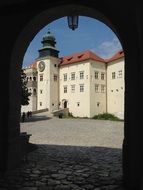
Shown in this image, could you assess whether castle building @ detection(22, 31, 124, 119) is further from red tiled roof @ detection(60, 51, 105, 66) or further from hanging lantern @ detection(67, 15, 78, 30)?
hanging lantern @ detection(67, 15, 78, 30)

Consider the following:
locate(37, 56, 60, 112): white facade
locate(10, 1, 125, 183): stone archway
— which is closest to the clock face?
locate(37, 56, 60, 112): white facade

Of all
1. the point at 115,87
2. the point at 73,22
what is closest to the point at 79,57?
the point at 115,87

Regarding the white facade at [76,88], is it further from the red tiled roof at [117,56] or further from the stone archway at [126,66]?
the stone archway at [126,66]

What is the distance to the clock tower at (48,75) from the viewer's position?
62.4 meters

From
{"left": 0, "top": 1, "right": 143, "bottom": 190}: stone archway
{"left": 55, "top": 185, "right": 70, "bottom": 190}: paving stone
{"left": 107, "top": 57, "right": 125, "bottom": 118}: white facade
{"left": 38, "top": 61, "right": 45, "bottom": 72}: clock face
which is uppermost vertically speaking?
{"left": 38, "top": 61, "right": 45, "bottom": 72}: clock face

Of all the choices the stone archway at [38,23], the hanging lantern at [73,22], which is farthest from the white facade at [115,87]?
the hanging lantern at [73,22]

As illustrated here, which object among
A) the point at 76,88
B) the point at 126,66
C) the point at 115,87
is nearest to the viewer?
the point at 126,66

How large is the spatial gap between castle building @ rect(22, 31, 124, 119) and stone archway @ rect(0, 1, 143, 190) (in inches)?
1891

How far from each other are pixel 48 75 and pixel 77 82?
6413 mm

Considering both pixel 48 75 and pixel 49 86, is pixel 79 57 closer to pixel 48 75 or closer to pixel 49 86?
pixel 48 75

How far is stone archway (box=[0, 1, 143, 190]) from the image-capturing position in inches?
221

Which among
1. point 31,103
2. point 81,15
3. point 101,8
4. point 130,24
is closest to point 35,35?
point 81,15

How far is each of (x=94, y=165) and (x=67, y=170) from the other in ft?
2.87

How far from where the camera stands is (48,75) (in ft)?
207
